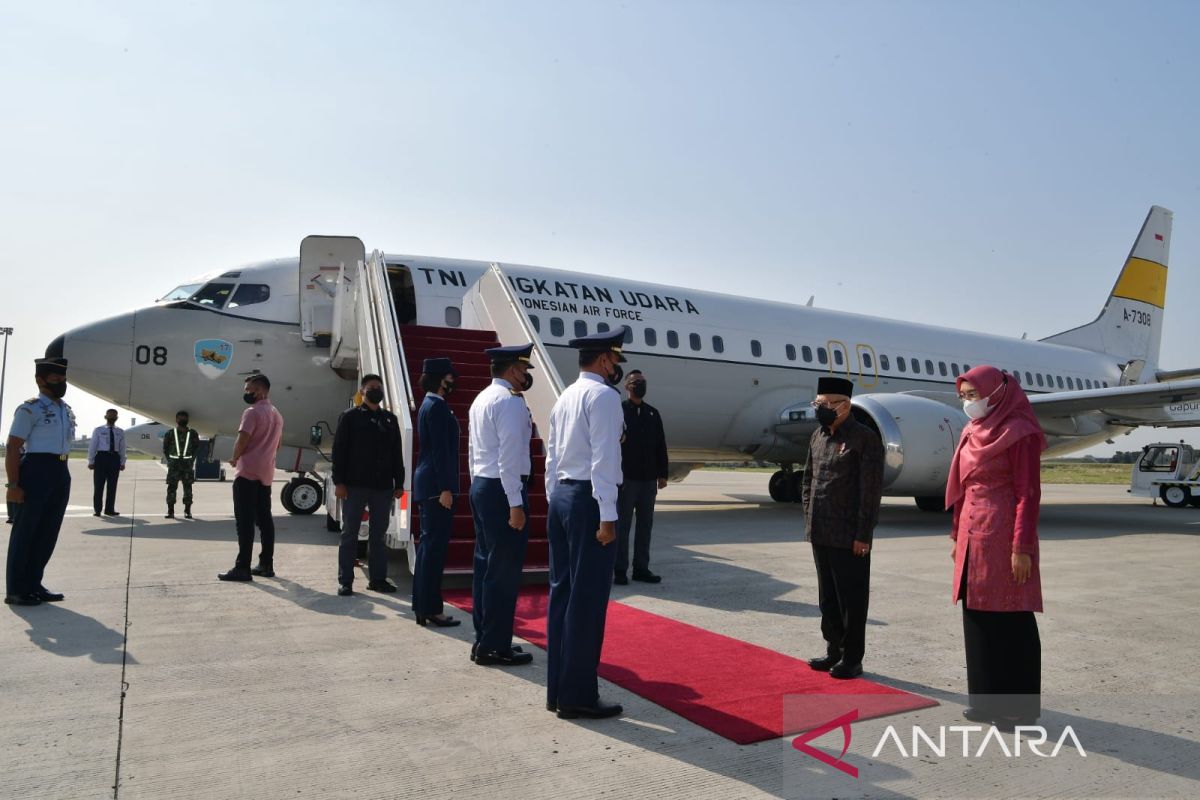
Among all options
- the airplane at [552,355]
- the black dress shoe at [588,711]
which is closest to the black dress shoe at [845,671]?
the black dress shoe at [588,711]

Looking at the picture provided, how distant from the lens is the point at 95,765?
9.60 ft

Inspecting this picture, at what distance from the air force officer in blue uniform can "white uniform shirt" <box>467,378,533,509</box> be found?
71 cm

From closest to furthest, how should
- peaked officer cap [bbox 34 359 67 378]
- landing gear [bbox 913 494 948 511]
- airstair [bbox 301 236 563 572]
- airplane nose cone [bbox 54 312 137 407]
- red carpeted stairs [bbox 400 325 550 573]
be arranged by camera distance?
peaked officer cap [bbox 34 359 67 378] → red carpeted stairs [bbox 400 325 550 573] → airstair [bbox 301 236 563 572] → airplane nose cone [bbox 54 312 137 407] → landing gear [bbox 913 494 948 511]

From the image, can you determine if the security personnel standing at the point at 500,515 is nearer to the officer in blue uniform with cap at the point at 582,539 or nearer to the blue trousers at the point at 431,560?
the officer in blue uniform with cap at the point at 582,539

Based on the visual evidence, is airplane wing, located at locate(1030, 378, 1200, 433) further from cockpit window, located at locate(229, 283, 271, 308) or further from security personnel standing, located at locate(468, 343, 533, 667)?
cockpit window, located at locate(229, 283, 271, 308)

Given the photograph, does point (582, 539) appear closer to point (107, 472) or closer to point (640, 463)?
point (640, 463)

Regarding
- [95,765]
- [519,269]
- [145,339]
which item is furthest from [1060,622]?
[145,339]

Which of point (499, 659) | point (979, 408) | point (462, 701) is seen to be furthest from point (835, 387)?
point (462, 701)

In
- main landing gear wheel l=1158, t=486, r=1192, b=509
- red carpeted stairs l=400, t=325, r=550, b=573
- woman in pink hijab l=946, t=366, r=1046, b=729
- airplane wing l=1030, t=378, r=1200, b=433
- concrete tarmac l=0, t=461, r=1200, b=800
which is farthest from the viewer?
main landing gear wheel l=1158, t=486, r=1192, b=509

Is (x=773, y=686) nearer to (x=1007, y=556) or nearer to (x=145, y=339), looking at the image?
(x=1007, y=556)

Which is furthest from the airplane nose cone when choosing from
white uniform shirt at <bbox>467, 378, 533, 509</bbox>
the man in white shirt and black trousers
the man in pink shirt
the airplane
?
white uniform shirt at <bbox>467, 378, 533, 509</bbox>

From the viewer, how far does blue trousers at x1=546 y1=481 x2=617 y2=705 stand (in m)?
3.53

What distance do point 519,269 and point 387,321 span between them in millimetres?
4027

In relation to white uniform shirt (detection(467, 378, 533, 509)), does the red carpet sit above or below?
below
